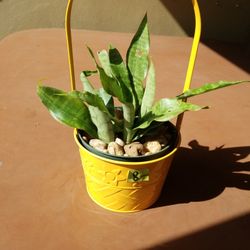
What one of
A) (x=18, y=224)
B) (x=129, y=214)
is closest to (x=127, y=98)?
(x=129, y=214)

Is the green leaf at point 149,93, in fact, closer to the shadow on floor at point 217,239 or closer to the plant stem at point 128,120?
the plant stem at point 128,120

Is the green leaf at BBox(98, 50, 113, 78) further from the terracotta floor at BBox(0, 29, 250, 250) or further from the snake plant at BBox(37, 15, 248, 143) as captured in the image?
the terracotta floor at BBox(0, 29, 250, 250)

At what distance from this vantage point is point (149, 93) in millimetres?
1046

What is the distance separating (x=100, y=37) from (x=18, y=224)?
1.38 metres

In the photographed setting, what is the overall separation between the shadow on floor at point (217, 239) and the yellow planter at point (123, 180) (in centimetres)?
14

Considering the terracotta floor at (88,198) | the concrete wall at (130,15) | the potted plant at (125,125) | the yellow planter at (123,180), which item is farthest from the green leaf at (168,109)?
the concrete wall at (130,15)

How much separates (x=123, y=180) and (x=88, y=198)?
0.66ft

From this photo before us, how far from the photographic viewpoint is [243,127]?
1.61 metres

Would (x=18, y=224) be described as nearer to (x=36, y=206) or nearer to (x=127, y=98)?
(x=36, y=206)

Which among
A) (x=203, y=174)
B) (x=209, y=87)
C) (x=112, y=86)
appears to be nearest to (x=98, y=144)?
(x=112, y=86)

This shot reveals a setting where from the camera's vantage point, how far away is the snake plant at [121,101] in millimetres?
951

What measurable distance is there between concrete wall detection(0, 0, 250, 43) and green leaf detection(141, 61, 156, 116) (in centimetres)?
153

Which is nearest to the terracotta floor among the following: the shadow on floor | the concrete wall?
the shadow on floor

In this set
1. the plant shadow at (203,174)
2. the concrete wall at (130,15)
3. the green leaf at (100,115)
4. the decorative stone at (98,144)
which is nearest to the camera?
the green leaf at (100,115)
